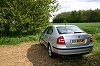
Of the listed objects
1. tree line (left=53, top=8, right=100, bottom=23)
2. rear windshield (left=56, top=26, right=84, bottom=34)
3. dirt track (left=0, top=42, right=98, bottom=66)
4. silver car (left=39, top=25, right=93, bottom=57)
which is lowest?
tree line (left=53, top=8, right=100, bottom=23)

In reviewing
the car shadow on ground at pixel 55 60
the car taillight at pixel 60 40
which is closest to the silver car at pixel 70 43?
the car taillight at pixel 60 40

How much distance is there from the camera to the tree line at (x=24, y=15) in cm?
1580

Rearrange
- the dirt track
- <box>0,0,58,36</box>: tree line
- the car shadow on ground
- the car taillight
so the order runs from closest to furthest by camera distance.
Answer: the car taillight → the car shadow on ground → the dirt track → <box>0,0,58,36</box>: tree line

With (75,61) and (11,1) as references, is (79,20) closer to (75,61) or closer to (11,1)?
(11,1)

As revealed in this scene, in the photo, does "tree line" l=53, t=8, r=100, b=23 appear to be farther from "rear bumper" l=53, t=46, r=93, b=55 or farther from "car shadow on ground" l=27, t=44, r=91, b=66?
"rear bumper" l=53, t=46, r=93, b=55

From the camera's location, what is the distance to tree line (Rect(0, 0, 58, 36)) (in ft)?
51.9

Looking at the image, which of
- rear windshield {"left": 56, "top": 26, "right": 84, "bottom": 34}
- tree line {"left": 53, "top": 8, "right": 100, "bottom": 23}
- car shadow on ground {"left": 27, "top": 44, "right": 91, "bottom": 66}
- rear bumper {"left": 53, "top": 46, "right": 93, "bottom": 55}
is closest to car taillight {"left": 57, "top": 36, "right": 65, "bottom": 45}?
rear bumper {"left": 53, "top": 46, "right": 93, "bottom": 55}

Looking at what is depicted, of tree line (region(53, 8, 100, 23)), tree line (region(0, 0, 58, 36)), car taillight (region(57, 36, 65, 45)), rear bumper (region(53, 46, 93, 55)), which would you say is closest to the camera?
rear bumper (region(53, 46, 93, 55))

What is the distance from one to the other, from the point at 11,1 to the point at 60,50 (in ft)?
29.5

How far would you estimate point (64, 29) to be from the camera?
9211 mm

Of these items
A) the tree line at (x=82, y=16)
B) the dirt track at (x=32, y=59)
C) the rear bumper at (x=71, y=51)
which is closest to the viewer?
the rear bumper at (x=71, y=51)

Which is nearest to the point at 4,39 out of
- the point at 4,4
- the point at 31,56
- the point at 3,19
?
the point at 3,19

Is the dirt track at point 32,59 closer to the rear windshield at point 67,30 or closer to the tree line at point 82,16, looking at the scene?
the rear windshield at point 67,30

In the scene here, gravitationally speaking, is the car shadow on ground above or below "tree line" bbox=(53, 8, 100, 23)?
above
